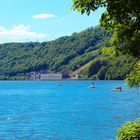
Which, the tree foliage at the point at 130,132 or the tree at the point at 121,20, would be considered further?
the tree foliage at the point at 130,132

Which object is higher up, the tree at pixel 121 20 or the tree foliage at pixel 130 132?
the tree at pixel 121 20

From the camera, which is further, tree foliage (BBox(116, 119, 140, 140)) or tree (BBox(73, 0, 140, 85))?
tree foliage (BBox(116, 119, 140, 140))

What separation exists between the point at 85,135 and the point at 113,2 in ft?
130

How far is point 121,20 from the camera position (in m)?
10.2

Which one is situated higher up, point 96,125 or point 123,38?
point 123,38

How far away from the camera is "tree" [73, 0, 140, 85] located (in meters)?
9.66

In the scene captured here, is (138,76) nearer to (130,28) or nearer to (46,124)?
(130,28)

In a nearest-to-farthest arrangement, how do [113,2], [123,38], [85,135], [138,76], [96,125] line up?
[113,2] < [123,38] < [138,76] < [85,135] < [96,125]

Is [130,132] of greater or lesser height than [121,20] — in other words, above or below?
below

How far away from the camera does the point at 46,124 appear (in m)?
60.2

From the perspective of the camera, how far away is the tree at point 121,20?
9.66 m

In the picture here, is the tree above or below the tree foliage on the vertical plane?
above

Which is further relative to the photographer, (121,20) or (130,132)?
(130,132)

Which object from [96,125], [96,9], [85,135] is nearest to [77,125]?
[96,125]
